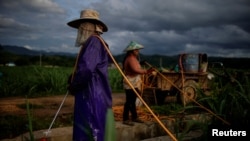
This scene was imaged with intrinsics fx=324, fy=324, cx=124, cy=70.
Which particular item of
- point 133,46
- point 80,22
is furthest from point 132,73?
point 80,22

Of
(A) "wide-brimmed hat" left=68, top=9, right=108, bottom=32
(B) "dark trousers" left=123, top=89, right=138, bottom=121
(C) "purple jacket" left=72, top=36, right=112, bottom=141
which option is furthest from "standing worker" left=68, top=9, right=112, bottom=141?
(B) "dark trousers" left=123, top=89, right=138, bottom=121

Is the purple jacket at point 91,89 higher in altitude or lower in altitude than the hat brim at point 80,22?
lower

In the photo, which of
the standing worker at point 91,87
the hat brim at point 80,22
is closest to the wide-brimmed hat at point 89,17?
the hat brim at point 80,22

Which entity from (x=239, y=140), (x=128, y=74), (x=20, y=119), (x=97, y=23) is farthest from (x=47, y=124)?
(x=239, y=140)

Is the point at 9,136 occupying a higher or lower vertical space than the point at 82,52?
lower

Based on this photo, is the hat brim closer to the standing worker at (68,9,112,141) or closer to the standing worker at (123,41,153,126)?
the standing worker at (68,9,112,141)

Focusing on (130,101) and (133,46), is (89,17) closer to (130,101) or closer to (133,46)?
(133,46)

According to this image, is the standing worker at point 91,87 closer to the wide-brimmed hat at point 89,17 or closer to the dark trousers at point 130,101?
the wide-brimmed hat at point 89,17

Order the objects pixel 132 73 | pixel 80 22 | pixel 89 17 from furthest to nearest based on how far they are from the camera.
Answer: pixel 132 73 → pixel 80 22 → pixel 89 17

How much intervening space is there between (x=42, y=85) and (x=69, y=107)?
4.28 metres

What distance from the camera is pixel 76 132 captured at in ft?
10.4

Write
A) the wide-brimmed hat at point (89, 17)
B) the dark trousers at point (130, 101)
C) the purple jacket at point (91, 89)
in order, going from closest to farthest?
1. the purple jacket at point (91, 89)
2. the wide-brimmed hat at point (89, 17)
3. the dark trousers at point (130, 101)

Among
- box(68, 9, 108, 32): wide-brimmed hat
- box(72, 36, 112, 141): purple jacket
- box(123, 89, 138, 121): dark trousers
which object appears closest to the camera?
box(72, 36, 112, 141): purple jacket

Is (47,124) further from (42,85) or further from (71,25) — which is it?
(42,85)
